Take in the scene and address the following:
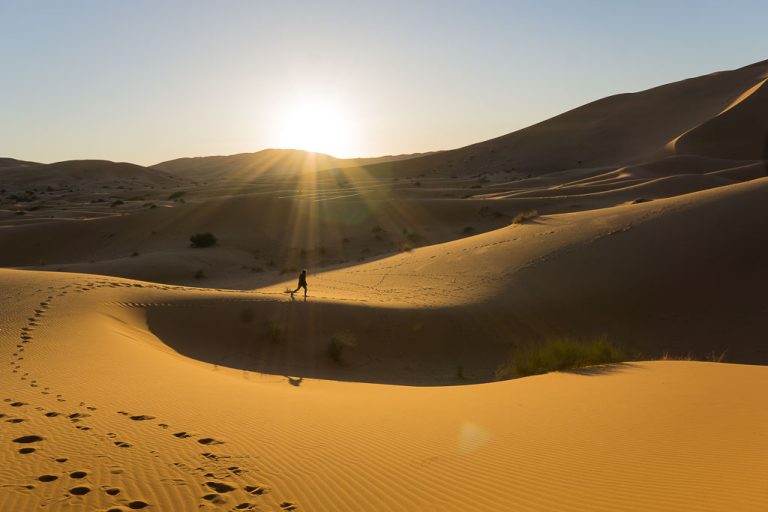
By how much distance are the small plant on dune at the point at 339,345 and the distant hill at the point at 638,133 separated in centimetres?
4973

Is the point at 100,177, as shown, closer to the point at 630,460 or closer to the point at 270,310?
the point at 270,310

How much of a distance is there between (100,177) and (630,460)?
346 ft

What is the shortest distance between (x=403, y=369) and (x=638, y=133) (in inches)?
2858

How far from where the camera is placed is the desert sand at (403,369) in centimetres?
460

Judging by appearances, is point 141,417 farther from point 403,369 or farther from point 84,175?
point 84,175

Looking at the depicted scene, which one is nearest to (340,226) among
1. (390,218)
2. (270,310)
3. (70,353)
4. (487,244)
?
(390,218)

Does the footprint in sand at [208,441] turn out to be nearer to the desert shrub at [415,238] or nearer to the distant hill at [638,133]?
the desert shrub at [415,238]

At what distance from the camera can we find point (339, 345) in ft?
43.2

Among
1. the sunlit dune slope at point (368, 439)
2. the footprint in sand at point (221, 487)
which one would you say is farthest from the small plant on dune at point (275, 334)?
the footprint in sand at point (221, 487)

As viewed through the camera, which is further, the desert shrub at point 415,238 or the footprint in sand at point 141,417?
the desert shrub at point 415,238

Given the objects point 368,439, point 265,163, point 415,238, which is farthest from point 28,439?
point 265,163

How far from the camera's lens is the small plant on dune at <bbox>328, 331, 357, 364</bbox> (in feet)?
42.9

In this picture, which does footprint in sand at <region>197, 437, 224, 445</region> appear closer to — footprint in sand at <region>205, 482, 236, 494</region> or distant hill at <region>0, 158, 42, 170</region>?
footprint in sand at <region>205, 482, 236, 494</region>

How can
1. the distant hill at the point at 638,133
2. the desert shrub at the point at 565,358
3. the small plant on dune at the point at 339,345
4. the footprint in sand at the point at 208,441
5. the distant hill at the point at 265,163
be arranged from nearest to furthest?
the footprint in sand at the point at 208,441 → the desert shrub at the point at 565,358 → the small plant on dune at the point at 339,345 → the distant hill at the point at 638,133 → the distant hill at the point at 265,163
